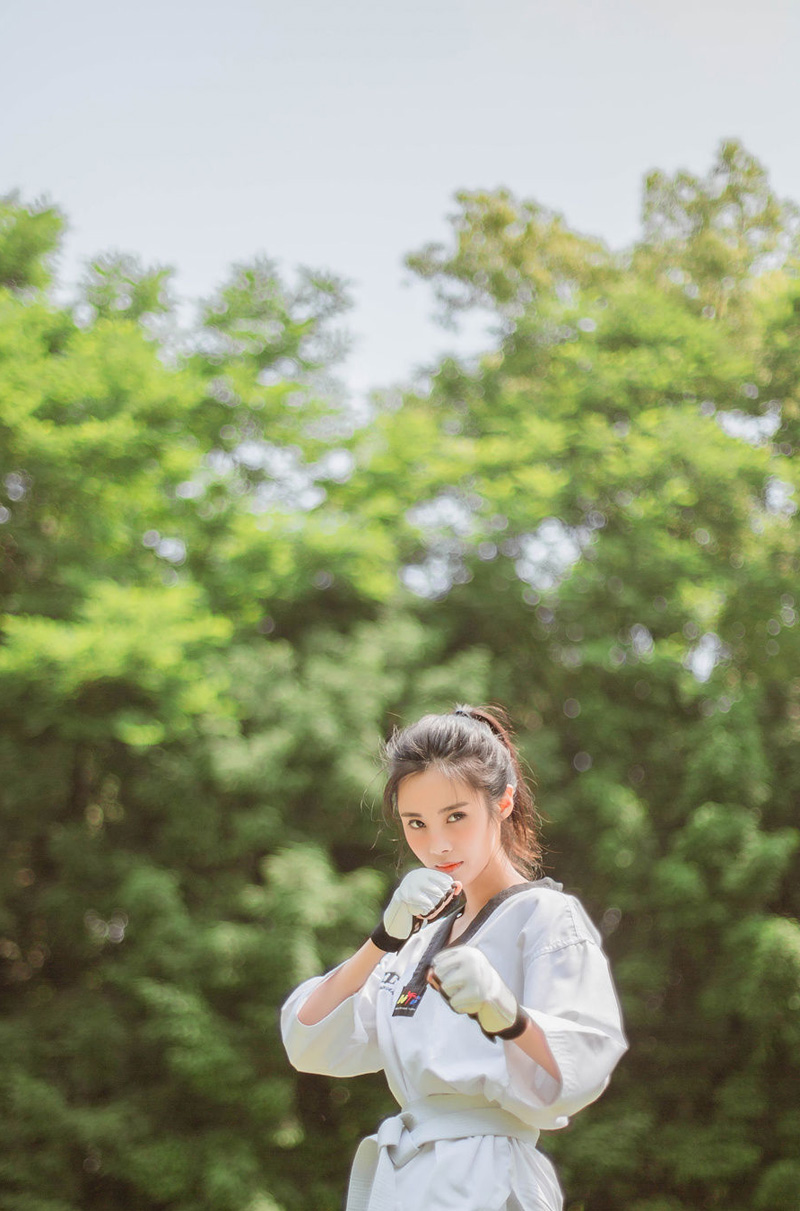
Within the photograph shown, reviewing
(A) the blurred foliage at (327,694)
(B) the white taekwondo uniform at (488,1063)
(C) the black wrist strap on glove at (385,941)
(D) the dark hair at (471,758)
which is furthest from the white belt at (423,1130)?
(A) the blurred foliage at (327,694)

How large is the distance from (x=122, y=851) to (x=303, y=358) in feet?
13.7

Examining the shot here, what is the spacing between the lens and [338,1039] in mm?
1490

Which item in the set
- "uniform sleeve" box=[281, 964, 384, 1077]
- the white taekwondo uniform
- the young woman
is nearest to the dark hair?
the young woman

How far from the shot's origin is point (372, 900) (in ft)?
24.5

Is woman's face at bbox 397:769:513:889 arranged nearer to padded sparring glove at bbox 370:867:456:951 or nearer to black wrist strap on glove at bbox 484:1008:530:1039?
padded sparring glove at bbox 370:867:456:951

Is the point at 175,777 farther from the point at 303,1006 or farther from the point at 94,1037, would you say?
the point at 303,1006

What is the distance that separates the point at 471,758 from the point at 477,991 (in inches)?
16.8

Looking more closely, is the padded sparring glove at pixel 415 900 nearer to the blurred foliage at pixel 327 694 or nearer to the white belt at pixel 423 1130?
the white belt at pixel 423 1130

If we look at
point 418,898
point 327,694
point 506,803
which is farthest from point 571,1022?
point 327,694

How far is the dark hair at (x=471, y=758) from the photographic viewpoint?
1507mm

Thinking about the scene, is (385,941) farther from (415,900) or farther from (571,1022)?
(571,1022)

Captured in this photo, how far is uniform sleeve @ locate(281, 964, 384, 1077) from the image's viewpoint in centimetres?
148

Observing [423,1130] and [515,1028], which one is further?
[423,1130]

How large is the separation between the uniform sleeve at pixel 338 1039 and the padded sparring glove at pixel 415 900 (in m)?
0.20
